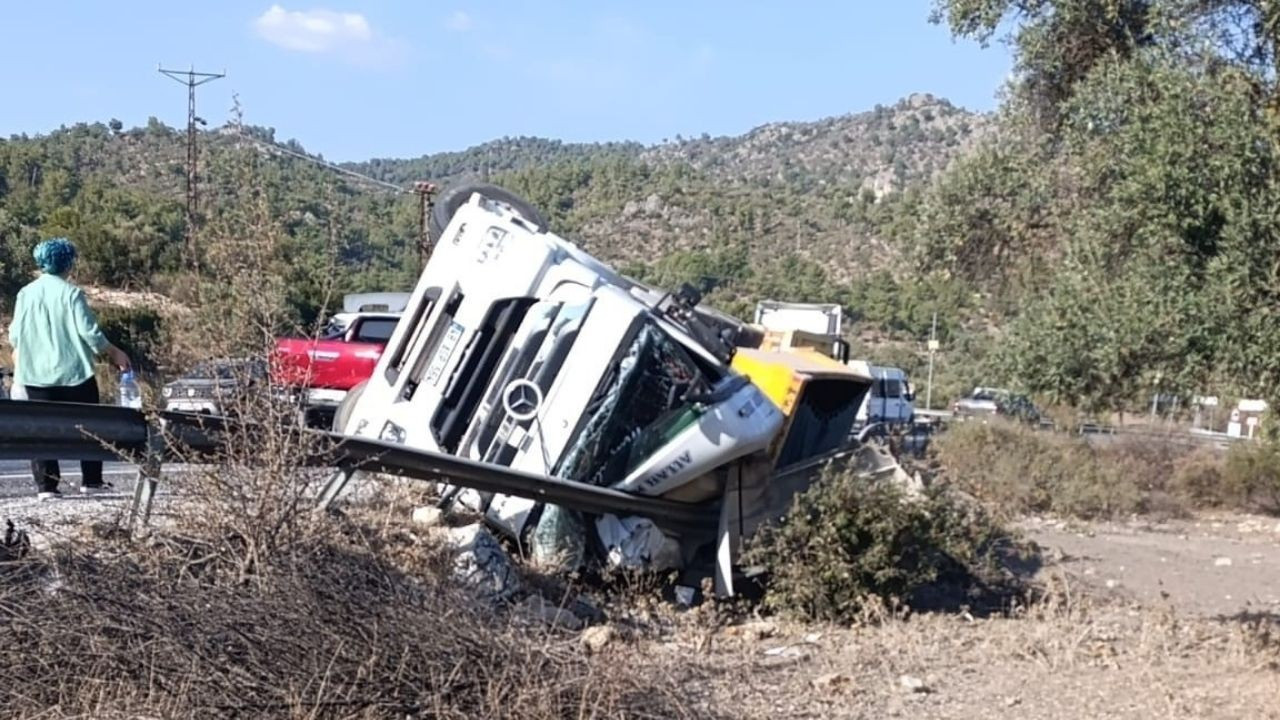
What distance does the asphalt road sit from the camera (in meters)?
8.52

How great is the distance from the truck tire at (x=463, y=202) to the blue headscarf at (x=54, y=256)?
2.99m

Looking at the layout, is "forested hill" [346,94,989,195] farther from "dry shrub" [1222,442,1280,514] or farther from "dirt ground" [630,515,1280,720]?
"dirt ground" [630,515,1280,720]

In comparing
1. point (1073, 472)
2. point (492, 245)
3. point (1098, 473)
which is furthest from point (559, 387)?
point (1098, 473)

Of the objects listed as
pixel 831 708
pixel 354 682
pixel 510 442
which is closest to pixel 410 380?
pixel 510 442

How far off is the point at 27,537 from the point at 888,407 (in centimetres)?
2883

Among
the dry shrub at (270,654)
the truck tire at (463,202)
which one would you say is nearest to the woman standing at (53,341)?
the dry shrub at (270,654)

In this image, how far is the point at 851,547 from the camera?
951 centimetres

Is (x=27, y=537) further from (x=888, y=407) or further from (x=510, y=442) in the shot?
(x=888, y=407)

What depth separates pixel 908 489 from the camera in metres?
10.3

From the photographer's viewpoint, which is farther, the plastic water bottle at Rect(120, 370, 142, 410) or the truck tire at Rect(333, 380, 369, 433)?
the truck tire at Rect(333, 380, 369, 433)

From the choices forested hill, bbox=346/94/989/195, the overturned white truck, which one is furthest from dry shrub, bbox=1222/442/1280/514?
forested hill, bbox=346/94/989/195

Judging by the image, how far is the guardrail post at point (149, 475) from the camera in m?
6.20

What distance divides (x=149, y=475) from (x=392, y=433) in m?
3.28

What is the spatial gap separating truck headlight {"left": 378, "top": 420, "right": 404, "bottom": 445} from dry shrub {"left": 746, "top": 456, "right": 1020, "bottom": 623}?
2.32 m
